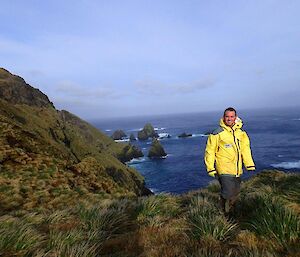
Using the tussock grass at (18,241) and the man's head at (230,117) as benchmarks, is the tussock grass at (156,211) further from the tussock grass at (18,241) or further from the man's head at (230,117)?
the man's head at (230,117)

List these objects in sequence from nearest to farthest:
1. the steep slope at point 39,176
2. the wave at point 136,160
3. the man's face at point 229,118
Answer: the man's face at point 229,118, the steep slope at point 39,176, the wave at point 136,160

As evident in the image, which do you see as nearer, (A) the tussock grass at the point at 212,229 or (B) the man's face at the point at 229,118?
(A) the tussock grass at the point at 212,229

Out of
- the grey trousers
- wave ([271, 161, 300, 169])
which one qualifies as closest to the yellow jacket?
the grey trousers

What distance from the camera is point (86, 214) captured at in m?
7.68

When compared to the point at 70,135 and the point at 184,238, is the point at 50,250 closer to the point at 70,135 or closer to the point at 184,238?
the point at 184,238

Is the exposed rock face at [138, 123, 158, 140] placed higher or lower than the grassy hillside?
lower

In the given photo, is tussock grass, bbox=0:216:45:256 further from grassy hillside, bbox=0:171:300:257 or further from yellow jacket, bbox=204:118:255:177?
yellow jacket, bbox=204:118:255:177

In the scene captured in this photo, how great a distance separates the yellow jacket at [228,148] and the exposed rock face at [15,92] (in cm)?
3391

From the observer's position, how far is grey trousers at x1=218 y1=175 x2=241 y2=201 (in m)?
6.93

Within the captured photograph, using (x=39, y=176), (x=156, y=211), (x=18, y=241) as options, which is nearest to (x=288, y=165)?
(x=39, y=176)

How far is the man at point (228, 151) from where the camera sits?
6.82 metres

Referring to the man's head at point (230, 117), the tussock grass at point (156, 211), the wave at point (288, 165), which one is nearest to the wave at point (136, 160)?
the wave at point (288, 165)

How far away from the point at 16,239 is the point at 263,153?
76.3 m

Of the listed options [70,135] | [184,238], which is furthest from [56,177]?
[70,135]
